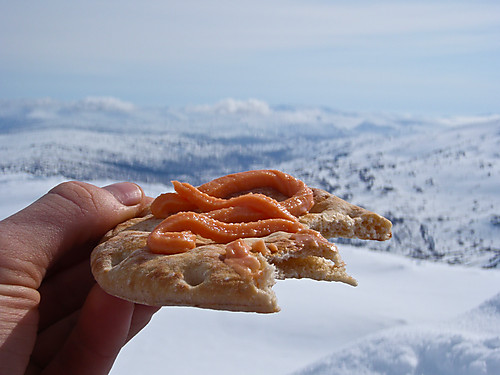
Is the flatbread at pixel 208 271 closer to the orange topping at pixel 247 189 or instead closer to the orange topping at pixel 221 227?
the orange topping at pixel 221 227

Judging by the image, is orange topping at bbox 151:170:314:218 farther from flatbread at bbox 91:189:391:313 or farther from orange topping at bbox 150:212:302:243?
orange topping at bbox 150:212:302:243

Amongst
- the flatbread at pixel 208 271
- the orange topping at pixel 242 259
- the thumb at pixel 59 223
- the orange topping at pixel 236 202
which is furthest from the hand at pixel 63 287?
the orange topping at pixel 242 259

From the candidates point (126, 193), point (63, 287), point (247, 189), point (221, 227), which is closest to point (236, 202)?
point (221, 227)

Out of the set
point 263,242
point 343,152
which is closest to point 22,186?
point 263,242

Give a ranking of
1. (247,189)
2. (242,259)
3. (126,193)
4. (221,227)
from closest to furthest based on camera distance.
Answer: (242,259)
(221,227)
(247,189)
(126,193)

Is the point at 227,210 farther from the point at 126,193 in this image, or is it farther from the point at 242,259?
the point at 126,193

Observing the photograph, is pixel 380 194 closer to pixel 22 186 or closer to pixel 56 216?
pixel 22 186
